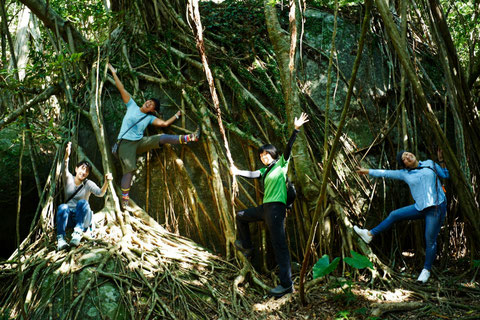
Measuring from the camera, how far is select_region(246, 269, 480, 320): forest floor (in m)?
3.51

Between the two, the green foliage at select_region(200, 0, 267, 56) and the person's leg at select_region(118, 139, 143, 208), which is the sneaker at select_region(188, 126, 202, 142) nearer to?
the person's leg at select_region(118, 139, 143, 208)

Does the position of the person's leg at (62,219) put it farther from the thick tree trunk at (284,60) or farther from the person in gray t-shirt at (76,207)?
the thick tree trunk at (284,60)

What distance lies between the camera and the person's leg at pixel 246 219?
13.4ft

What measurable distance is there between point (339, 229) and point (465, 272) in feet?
4.49

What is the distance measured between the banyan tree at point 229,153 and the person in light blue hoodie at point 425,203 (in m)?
0.18

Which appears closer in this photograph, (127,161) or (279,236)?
(279,236)

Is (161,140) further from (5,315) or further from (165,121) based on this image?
(5,315)

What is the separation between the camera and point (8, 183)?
5.72 metres

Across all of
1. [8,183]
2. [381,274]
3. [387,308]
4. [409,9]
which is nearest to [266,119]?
[381,274]

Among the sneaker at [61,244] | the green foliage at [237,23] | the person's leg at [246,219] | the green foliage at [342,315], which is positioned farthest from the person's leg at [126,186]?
the green foliage at [342,315]

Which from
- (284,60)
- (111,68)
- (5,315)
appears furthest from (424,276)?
(111,68)

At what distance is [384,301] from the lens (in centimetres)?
374

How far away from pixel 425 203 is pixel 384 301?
1.11 metres

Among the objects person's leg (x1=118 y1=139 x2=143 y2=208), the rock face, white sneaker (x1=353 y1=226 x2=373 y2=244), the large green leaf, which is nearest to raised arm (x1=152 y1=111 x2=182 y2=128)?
person's leg (x1=118 y1=139 x2=143 y2=208)
